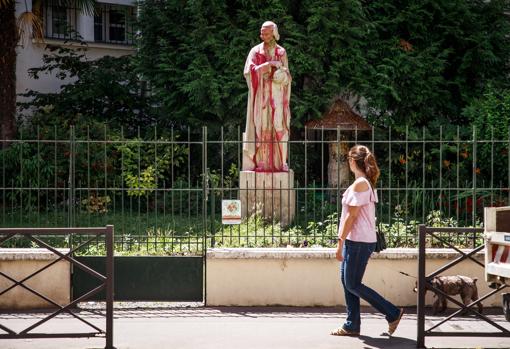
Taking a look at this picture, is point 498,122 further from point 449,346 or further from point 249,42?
point 449,346

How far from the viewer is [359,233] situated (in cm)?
730

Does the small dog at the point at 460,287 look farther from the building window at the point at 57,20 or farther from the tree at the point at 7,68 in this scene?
the building window at the point at 57,20

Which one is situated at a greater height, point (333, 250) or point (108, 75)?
point (108, 75)

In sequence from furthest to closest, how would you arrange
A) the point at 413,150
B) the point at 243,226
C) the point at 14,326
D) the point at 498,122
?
the point at 413,150, the point at 498,122, the point at 243,226, the point at 14,326

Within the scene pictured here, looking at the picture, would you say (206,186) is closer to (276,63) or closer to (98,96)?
(276,63)

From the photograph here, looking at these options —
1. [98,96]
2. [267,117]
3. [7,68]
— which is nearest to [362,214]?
[267,117]

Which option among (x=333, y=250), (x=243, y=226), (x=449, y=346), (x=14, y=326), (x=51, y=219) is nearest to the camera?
(x=449, y=346)

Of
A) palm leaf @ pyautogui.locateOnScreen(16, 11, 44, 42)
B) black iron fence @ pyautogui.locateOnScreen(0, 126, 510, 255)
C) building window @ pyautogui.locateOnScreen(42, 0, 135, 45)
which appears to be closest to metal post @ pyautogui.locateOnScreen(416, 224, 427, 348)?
black iron fence @ pyautogui.locateOnScreen(0, 126, 510, 255)

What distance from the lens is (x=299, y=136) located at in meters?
19.3

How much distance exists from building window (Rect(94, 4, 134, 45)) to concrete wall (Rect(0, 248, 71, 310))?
15.4m

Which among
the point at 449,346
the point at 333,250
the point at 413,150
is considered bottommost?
the point at 449,346

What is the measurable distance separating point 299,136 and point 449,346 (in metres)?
12.3

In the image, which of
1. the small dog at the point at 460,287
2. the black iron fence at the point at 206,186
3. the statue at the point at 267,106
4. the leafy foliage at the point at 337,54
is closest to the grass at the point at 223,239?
the black iron fence at the point at 206,186

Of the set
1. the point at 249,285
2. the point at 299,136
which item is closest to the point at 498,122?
the point at 299,136
